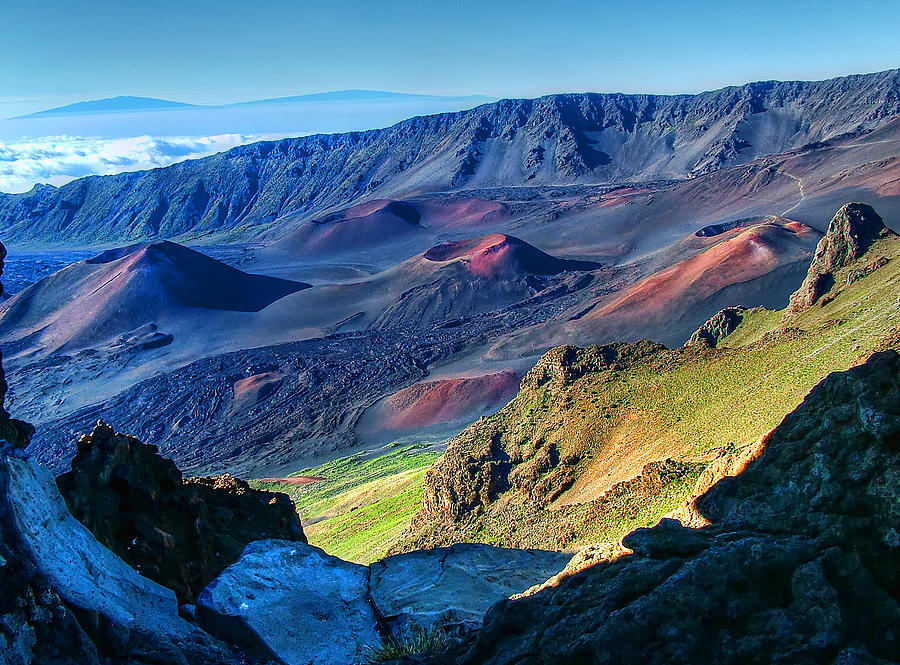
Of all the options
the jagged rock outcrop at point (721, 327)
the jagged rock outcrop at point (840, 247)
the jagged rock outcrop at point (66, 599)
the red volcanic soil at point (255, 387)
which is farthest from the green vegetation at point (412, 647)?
the red volcanic soil at point (255, 387)

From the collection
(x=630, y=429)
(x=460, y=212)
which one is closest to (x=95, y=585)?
(x=630, y=429)

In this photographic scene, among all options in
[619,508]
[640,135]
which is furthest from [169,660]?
[640,135]

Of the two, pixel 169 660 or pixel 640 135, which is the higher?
pixel 640 135

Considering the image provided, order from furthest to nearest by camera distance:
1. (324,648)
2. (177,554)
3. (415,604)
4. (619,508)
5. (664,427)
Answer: (664,427), (619,508), (177,554), (415,604), (324,648)

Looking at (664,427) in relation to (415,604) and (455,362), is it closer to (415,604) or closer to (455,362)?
(415,604)

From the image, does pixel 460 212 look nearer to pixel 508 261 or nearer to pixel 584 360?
pixel 508 261

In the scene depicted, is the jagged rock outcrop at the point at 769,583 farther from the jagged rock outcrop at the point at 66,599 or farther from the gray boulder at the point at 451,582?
the jagged rock outcrop at the point at 66,599

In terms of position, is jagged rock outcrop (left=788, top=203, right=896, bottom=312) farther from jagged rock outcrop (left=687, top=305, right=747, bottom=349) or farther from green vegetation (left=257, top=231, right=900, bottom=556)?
jagged rock outcrop (left=687, top=305, right=747, bottom=349)
